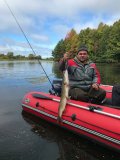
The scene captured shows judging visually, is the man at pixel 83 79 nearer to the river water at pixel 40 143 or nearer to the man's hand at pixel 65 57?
the man's hand at pixel 65 57

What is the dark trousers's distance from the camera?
700cm

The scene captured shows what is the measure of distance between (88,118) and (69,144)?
0.76 metres

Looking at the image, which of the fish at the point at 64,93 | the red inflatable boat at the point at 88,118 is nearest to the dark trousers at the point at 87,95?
the red inflatable boat at the point at 88,118

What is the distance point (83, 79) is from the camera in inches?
283

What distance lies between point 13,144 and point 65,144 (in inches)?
46.2

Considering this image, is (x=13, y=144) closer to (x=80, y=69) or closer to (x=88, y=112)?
(x=88, y=112)

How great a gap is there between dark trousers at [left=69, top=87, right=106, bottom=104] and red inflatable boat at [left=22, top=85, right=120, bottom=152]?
26 cm

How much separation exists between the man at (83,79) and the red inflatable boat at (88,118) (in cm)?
39

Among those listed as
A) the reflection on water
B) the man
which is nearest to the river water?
the reflection on water

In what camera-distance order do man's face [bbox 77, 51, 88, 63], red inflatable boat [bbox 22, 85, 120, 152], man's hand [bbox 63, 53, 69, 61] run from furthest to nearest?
man's face [bbox 77, 51, 88, 63], man's hand [bbox 63, 53, 69, 61], red inflatable boat [bbox 22, 85, 120, 152]

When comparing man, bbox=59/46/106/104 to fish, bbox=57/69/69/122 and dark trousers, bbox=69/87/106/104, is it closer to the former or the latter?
dark trousers, bbox=69/87/106/104

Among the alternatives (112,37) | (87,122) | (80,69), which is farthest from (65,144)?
(112,37)

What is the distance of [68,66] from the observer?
7242mm

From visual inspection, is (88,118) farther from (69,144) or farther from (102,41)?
(102,41)
